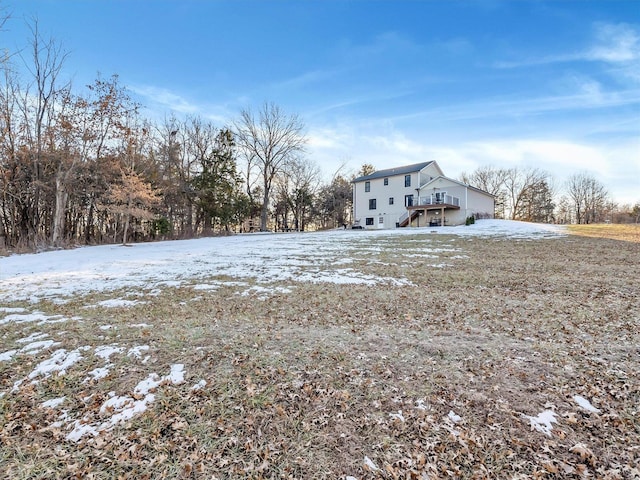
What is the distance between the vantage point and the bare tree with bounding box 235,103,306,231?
107 ft

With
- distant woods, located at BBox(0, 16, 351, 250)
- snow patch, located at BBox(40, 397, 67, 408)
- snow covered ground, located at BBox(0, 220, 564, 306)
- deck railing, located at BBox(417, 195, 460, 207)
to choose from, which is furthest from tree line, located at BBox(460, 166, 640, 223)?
snow patch, located at BBox(40, 397, 67, 408)

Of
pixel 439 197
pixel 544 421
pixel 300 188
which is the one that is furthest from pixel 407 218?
pixel 544 421

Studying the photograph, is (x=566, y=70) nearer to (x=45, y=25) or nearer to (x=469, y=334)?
(x=469, y=334)

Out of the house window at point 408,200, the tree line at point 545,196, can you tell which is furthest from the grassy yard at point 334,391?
the tree line at point 545,196

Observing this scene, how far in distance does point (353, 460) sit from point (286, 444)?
54 centimetres

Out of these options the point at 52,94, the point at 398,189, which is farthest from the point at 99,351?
the point at 398,189

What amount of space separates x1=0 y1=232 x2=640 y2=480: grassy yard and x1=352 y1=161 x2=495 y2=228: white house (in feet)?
73.3

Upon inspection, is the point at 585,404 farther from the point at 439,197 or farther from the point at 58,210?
the point at 439,197

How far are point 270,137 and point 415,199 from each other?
683 inches

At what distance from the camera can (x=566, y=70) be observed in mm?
13172

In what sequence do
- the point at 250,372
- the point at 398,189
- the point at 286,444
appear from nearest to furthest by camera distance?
the point at 286,444, the point at 250,372, the point at 398,189

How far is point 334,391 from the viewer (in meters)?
2.92

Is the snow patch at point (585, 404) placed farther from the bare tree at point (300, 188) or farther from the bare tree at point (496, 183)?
the bare tree at point (496, 183)

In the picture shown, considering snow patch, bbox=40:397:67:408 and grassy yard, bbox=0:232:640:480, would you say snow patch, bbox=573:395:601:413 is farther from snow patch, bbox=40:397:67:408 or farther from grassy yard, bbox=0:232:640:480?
snow patch, bbox=40:397:67:408
